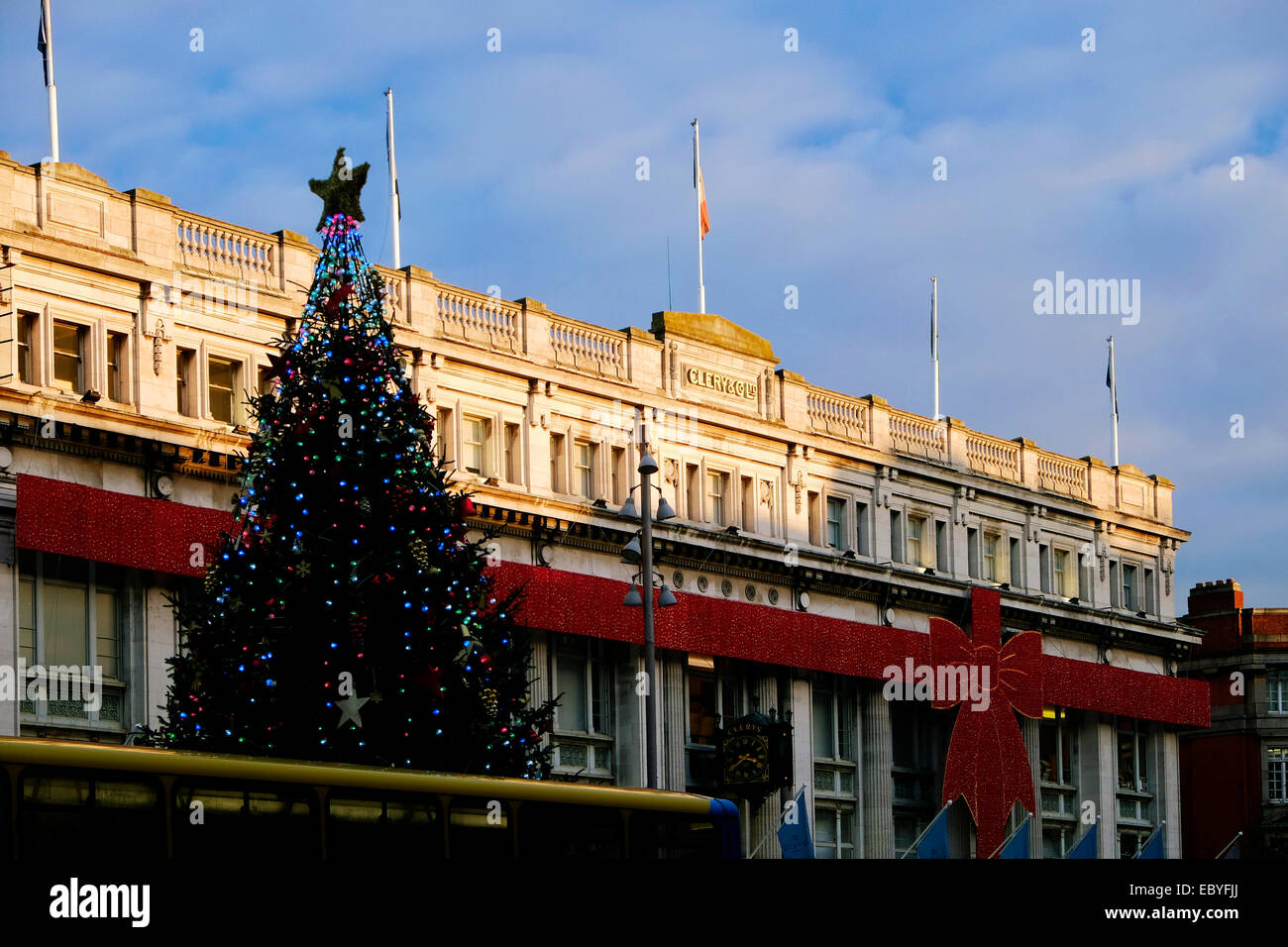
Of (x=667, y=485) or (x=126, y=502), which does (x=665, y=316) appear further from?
(x=126, y=502)

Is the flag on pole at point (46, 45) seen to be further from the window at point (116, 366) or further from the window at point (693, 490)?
the window at point (693, 490)

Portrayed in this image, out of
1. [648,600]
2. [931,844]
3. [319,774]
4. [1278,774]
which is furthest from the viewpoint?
[1278,774]

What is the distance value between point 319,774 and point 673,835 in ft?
19.1

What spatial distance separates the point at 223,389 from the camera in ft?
143

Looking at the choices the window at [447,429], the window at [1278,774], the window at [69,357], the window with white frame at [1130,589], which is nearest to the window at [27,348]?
the window at [69,357]

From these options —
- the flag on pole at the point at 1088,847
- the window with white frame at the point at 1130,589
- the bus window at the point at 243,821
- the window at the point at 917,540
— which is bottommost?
the flag on pole at the point at 1088,847

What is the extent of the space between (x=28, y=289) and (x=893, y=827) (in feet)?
97.1

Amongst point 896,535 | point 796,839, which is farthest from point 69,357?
point 896,535

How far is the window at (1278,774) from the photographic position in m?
77.9

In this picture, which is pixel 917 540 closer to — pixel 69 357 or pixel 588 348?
pixel 588 348

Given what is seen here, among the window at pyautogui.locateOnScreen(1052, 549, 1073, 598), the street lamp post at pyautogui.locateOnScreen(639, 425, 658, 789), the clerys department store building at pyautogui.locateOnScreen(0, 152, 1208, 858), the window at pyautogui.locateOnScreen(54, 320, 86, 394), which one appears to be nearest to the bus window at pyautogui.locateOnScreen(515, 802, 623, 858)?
the street lamp post at pyautogui.locateOnScreen(639, 425, 658, 789)

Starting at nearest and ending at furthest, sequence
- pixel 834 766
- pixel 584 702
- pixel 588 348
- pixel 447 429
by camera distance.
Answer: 1. pixel 447 429
2. pixel 584 702
3. pixel 588 348
4. pixel 834 766

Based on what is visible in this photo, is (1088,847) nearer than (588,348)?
No

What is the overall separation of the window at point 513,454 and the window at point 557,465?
120 cm
